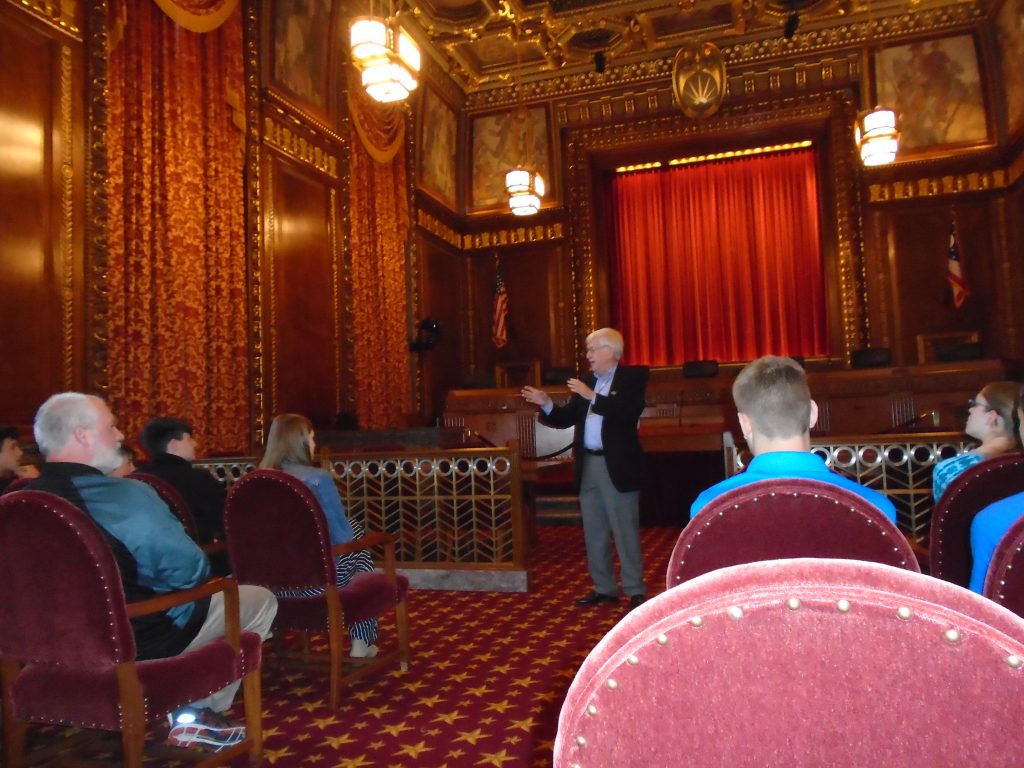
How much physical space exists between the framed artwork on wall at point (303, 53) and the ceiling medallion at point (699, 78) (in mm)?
5288

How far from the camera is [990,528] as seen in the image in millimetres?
1494

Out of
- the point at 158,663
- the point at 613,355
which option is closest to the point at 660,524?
the point at 613,355

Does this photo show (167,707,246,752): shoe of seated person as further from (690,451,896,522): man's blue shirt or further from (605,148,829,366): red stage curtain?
(605,148,829,366): red stage curtain

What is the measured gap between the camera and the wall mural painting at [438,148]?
11711mm

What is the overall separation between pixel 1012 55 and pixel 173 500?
11719mm

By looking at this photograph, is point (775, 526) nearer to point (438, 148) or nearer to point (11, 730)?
point (11, 730)

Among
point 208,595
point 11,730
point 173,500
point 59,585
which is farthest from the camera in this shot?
point 173,500

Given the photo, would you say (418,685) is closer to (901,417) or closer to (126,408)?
(126,408)

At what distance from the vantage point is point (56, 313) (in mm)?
5711

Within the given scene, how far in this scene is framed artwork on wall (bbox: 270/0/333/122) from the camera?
830cm

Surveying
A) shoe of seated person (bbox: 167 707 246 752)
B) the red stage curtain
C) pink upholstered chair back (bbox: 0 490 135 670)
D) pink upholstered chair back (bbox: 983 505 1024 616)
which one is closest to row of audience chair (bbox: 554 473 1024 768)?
pink upholstered chair back (bbox: 983 505 1024 616)

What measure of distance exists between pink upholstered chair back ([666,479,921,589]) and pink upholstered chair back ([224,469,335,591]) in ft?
6.35

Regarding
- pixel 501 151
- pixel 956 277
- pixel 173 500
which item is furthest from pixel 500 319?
pixel 173 500

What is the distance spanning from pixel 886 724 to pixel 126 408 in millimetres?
6474
